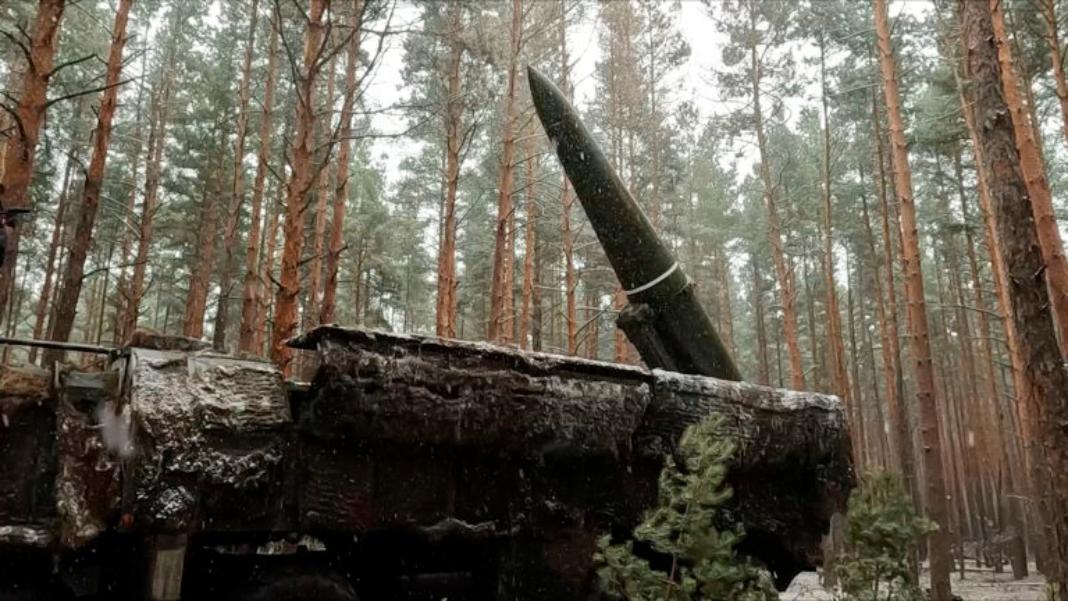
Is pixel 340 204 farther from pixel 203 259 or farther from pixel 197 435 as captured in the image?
pixel 197 435

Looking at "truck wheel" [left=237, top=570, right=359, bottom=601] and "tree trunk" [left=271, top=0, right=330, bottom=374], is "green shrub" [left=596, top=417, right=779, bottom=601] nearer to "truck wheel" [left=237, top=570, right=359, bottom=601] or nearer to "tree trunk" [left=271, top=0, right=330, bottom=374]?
"truck wheel" [left=237, top=570, right=359, bottom=601]

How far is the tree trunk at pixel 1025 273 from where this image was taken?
5.03 m


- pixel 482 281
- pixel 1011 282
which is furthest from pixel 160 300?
pixel 1011 282

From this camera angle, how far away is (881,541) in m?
3.49

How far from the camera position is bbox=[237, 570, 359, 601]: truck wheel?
3.38m

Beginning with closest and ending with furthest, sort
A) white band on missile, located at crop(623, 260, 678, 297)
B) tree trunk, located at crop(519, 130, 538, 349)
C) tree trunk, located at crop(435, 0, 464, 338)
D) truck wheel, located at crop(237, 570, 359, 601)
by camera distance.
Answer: truck wheel, located at crop(237, 570, 359, 601), white band on missile, located at crop(623, 260, 678, 297), tree trunk, located at crop(435, 0, 464, 338), tree trunk, located at crop(519, 130, 538, 349)

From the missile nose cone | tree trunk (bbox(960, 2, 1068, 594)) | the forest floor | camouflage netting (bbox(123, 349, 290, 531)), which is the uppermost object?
the missile nose cone

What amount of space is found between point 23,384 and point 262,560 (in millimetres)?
1490

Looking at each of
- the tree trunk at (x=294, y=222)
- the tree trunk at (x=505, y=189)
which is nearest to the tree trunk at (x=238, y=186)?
the tree trunk at (x=505, y=189)

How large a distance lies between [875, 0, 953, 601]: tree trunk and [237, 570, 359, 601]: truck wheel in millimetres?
7256

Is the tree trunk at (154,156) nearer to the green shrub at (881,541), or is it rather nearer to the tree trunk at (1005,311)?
A: the green shrub at (881,541)

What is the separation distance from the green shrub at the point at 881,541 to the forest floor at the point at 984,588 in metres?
7.69

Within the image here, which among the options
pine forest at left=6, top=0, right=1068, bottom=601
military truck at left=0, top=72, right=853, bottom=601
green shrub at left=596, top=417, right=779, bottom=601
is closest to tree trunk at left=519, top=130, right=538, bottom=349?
pine forest at left=6, top=0, right=1068, bottom=601

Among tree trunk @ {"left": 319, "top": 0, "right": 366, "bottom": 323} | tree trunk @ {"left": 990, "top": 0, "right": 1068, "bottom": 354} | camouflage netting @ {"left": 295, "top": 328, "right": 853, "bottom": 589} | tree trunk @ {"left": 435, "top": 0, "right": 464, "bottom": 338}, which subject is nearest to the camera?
camouflage netting @ {"left": 295, "top": 328, "right": 853, "bottom": 589}
